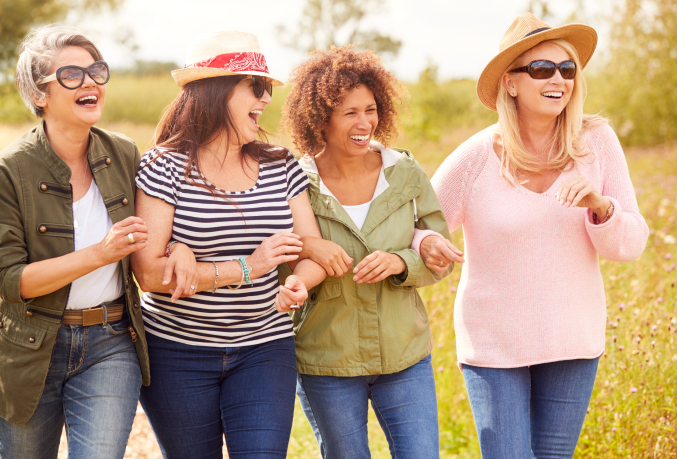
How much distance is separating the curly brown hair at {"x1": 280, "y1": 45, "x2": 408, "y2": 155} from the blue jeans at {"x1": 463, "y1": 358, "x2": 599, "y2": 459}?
1.34 m

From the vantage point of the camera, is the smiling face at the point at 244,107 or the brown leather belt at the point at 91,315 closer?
the brown leather belt at the point at 91,315

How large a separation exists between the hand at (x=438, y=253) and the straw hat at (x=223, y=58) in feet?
3.36

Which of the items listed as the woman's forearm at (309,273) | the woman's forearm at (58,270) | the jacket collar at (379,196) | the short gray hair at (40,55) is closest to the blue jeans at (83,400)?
the woman's forearm at (58,270)

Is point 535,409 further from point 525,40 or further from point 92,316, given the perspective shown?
point 92,316

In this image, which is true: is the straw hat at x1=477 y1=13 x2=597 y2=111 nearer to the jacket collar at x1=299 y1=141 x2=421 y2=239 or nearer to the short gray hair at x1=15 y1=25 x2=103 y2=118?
the jacket collar at x1=299 y1=141 x2=421 y2=239

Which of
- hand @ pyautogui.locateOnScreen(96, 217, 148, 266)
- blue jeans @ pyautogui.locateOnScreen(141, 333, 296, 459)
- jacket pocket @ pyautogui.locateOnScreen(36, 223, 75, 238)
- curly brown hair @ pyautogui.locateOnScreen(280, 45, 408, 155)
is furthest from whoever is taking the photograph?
curly brown hair @ pyautogui.locateOnScreen(280, 45, 408, 155)

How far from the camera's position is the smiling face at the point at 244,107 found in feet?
8.82

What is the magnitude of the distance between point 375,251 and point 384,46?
36.5 meters

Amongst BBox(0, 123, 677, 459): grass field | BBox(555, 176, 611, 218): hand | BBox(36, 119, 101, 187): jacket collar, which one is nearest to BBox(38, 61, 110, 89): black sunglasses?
BBox(36, 119, 101, 187): jacket collar

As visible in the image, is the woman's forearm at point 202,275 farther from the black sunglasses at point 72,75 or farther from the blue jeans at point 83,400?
the black sunglasses at point 72,75

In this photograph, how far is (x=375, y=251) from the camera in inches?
105

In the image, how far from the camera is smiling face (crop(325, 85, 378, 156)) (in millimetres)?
2863

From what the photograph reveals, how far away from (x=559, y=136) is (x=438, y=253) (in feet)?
2.72

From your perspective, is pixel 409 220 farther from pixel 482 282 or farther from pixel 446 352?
pixel 446 352
